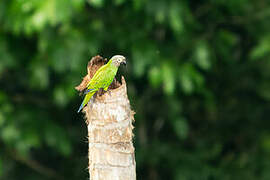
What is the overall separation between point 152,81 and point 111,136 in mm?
3687

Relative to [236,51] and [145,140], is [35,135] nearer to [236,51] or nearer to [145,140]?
[145,140]

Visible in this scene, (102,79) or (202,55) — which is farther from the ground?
(202,55)

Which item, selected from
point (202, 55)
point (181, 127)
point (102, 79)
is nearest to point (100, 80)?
point (102, 79)

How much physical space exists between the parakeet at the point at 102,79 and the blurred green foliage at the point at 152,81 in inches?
95.9

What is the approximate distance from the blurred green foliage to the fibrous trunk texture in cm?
278

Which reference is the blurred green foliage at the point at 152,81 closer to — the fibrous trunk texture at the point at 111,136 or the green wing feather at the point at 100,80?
the green wing feather at the point at 100,80

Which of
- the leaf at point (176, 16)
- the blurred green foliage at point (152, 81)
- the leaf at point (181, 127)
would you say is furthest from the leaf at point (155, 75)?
the leaf at point (181, 127)

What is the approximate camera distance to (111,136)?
2328mm

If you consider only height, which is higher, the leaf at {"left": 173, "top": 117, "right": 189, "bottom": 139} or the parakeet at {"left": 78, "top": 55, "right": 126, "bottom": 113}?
the leaf at {"left": 173, "top": 117, "right": 189, "bottom": 139}

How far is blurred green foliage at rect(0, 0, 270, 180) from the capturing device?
6.02 meters

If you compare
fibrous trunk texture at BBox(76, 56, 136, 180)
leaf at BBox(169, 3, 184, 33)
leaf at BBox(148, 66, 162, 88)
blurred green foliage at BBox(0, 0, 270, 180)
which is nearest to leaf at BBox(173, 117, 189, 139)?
blurred green foliage at BBox(0, 0, 270, 180)

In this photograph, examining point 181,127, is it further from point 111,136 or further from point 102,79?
point 111,136

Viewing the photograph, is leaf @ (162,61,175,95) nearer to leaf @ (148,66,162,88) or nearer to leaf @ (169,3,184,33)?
leaf @ (148,66,162,88)

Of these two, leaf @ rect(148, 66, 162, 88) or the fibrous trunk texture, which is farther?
leaf @ rect(148, 66, 162, 88)
